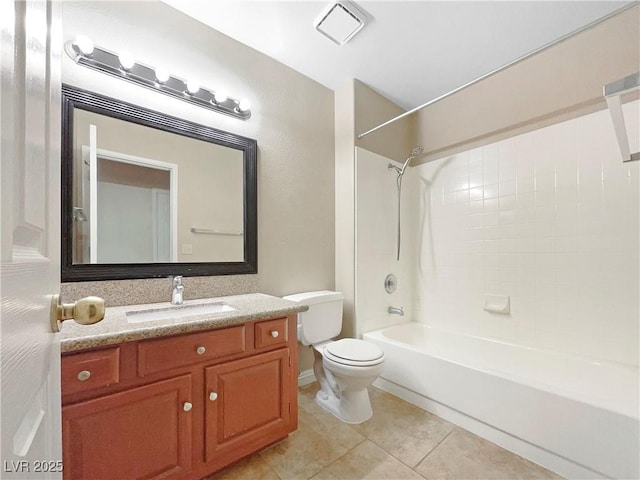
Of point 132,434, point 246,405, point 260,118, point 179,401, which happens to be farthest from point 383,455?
point 260,118

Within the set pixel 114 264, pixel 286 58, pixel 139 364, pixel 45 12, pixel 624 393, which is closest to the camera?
pixel 45 12

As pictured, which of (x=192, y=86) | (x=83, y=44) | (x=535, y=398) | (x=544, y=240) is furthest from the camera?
(x=544, y=240)

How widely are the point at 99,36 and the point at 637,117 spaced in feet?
9.96

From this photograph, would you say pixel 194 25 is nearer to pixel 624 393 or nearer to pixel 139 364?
pixel 139 364

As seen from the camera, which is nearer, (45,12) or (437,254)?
(45,12)

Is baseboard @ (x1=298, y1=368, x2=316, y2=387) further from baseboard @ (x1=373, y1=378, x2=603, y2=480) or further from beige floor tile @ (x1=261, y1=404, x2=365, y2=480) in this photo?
baseboard @ (x1=373, y1=378, x2=603, y2=480)

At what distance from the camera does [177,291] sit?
1523 millimetres

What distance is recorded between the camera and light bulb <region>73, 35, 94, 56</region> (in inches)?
51.6

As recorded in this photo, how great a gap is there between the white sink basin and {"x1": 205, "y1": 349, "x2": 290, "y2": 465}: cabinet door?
1.00 feet

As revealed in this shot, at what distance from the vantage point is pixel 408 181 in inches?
Result: 110

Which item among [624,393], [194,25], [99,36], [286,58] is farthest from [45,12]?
[624,393]

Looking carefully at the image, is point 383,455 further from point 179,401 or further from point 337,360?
point 179,401

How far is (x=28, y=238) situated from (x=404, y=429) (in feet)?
6.36

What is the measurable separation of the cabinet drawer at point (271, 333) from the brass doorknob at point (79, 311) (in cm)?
95
